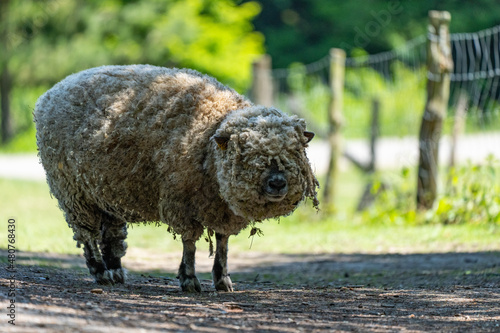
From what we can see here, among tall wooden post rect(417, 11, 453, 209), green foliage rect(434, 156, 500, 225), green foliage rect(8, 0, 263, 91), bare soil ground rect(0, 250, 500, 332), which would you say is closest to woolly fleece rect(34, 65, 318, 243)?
bare soil ground rect(0, 250, 500, 332)

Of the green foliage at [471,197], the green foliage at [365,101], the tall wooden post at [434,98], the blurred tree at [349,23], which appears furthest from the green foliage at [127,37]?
the green foliage at [471,197]

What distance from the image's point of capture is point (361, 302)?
584cm

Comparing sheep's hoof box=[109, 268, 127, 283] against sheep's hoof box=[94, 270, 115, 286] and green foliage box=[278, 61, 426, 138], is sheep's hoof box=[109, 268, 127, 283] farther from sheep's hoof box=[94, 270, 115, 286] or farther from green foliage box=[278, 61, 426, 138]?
green foliage box=[278, 61, 426, 138]

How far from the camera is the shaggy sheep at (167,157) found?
18.3 ft

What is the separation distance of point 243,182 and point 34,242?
4725 millimetres

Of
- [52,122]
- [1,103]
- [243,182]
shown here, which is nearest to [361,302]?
[243,182]

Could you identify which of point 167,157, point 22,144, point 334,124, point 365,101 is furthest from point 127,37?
point 167,157

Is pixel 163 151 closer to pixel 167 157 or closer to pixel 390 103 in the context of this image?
pixel 167 157

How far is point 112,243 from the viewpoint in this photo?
6.81 meters

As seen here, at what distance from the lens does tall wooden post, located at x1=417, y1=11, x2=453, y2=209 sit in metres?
10.6

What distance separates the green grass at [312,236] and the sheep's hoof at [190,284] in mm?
1361

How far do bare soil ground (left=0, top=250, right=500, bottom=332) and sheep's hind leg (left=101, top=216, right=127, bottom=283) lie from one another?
25 centimetres

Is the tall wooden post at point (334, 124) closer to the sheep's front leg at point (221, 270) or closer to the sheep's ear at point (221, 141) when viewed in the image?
the sheep's front leg at point (221, 270)

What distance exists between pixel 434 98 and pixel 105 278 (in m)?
5.88
